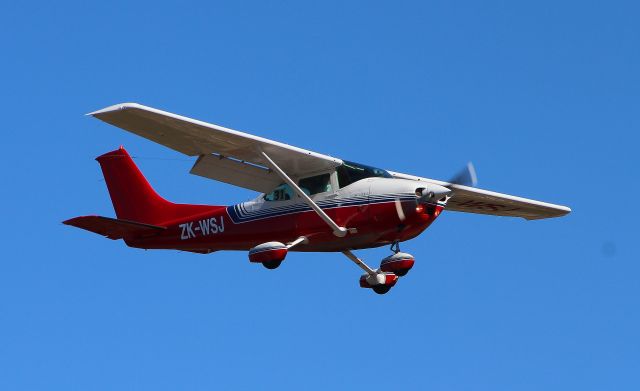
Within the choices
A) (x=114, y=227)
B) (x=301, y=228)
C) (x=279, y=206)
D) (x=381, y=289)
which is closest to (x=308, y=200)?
(x=301, y=228)

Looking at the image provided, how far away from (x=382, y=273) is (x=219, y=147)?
4.10 m

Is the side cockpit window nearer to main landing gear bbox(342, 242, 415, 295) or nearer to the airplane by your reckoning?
the airplane

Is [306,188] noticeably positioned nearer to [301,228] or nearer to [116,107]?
[301,228]

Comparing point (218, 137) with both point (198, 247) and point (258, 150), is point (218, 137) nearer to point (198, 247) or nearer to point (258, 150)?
point (258, 150)

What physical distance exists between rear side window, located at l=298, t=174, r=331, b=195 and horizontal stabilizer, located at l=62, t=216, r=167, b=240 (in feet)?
11.5

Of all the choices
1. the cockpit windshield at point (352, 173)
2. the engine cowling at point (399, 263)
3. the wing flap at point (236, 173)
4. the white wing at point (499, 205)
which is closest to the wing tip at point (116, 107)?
the wing flap at point (236, 173)

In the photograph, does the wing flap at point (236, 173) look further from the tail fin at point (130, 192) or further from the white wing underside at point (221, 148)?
the tail fin at point (130, 192)

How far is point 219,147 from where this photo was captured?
24359 mm

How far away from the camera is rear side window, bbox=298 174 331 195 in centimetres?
2411

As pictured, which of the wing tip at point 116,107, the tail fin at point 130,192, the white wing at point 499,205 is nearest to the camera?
the wing tip at point 116,107

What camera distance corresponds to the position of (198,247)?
25734mm

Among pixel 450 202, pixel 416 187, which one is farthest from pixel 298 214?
pixel 450 202

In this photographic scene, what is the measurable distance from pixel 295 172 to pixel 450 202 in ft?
16.4

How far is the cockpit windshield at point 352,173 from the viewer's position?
23953mm
